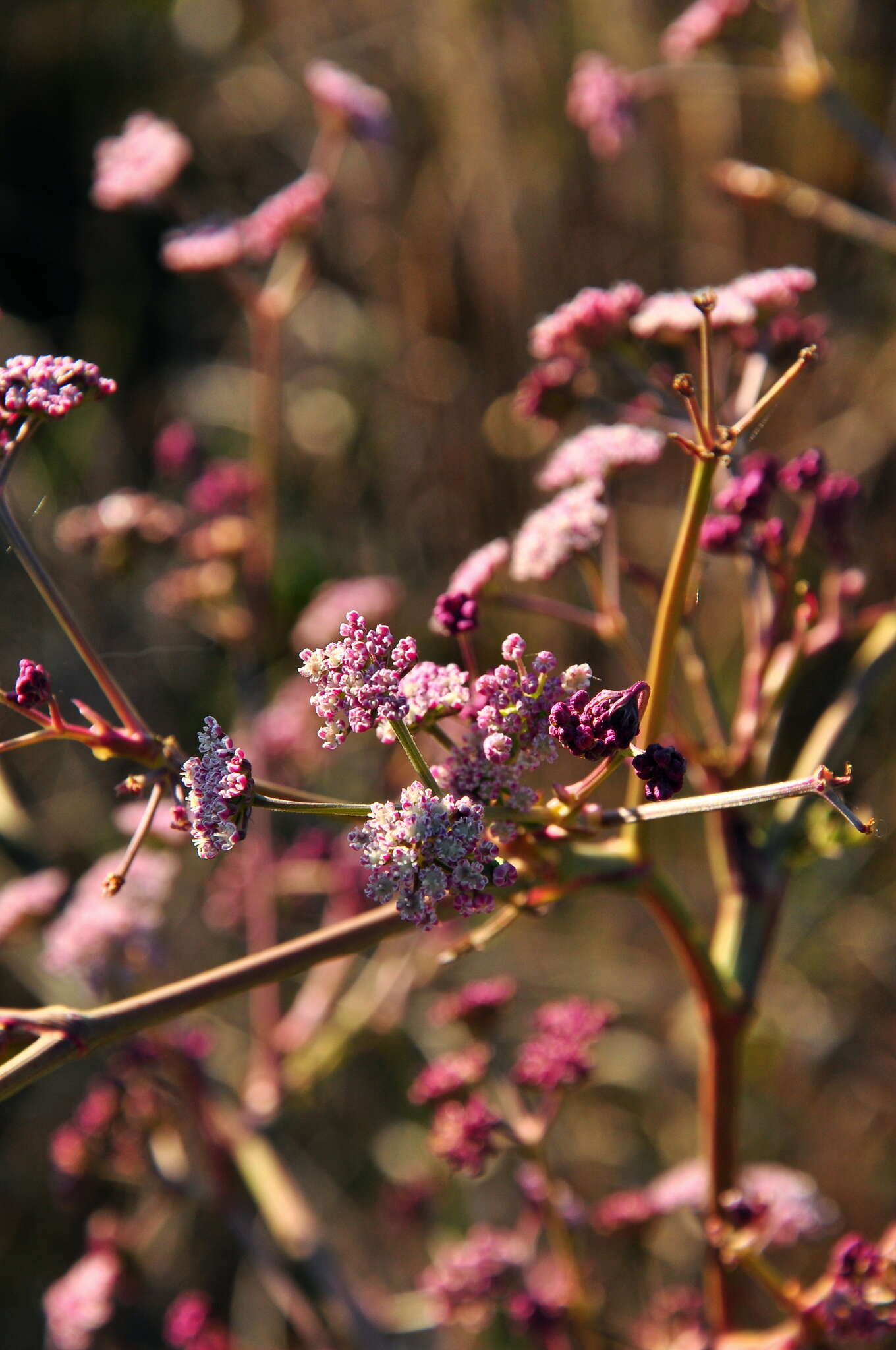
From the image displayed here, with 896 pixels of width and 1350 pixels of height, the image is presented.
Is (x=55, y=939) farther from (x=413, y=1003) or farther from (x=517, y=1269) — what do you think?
(x=413, y=1003)

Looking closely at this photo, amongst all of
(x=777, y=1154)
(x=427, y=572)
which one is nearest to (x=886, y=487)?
(x=427, y=572)

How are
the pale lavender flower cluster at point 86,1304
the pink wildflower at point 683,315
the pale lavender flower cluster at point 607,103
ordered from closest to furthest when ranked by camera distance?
the pink wildflower at point 683,315 → the pale lavender flower cluster at point 86,1304 → the pale lavender flower cluster at point 607,103

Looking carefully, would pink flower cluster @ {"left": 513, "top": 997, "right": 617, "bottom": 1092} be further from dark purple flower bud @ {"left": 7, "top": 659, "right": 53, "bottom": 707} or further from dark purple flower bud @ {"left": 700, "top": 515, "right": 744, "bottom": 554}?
dark purple flower bud @ {"left": 7, "top": 659, "right": 53, "bottom": 707}

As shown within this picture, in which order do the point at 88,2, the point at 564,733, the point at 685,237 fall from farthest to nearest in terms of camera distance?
the point at 88,2 → the point at 685,237 → the point at 564,733

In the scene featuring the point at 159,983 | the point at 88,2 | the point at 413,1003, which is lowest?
the point at 413,1003

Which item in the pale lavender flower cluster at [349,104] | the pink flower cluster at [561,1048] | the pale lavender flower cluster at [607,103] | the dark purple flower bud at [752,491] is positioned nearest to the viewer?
the dark purple flower bud at [752,491]

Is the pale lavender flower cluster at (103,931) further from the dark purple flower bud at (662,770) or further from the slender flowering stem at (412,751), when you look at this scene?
the dark purple flower bud at (662,770)

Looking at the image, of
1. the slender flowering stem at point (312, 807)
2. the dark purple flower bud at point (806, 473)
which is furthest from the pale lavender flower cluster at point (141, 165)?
the slender flowering stem at point (312, 807)
